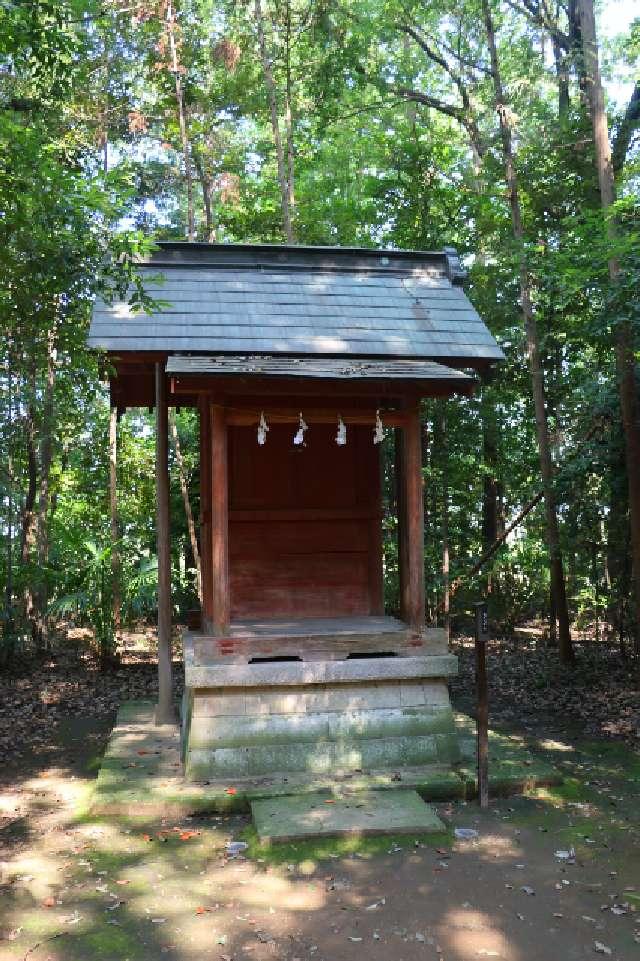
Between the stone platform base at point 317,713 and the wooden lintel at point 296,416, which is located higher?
the wooden lintel at point 296,416

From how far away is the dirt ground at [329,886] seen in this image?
4016 millimetres

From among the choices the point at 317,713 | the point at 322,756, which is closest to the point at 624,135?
the point at 317,713

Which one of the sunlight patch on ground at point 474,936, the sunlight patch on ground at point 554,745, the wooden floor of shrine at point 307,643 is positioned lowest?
the sunlight patch on ground at point 474,936

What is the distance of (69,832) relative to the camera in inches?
221

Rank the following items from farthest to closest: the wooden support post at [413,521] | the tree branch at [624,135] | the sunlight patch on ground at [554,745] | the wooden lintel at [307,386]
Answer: the tree branch at [624,135]
the sunlight patch on ground at [554,745]
the wooden support post at [413,521]
the wooden lintel at [307,386]

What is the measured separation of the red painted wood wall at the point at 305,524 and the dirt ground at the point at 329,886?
2.75 metres

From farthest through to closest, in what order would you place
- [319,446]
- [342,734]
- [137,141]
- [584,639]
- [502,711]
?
[137,141], [584,639], [502,711], [319,446], [342,734]

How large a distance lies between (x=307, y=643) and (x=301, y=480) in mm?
2195

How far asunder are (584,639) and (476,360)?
7.61 meters

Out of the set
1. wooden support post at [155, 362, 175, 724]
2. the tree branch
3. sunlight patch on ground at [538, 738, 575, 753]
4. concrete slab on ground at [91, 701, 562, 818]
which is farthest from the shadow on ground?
the tree branch

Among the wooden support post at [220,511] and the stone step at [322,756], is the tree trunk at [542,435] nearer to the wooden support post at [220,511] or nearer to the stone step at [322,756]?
the stone step at [322,756]

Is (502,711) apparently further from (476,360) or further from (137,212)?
(137,212)

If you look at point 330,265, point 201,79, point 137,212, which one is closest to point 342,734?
point 330,265

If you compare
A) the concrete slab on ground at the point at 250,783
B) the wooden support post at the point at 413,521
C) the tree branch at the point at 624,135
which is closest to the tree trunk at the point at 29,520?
the concrete slab on ground at the point at 250,783
